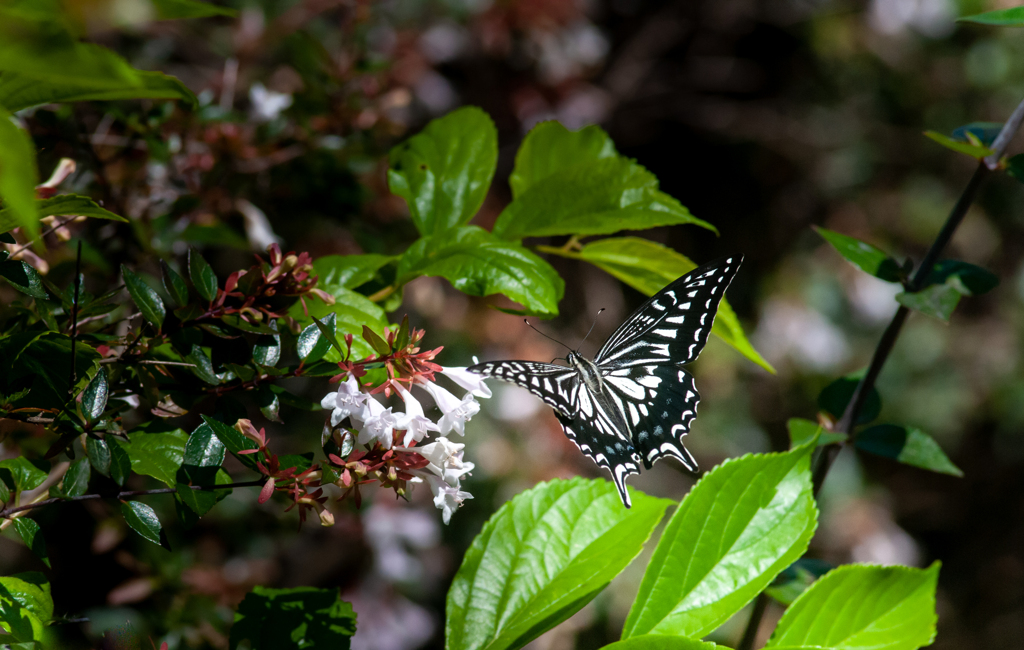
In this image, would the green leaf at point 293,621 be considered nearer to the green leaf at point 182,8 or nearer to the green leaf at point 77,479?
the green leaf at point 77,479

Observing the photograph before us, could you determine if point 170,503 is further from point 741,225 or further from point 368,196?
point 741,225

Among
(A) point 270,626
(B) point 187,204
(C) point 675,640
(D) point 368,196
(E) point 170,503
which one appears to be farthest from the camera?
(E) point 170,503

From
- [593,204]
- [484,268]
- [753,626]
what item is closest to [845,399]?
[753,626]

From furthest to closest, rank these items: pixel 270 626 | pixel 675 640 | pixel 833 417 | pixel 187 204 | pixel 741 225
Answer: pixel 741 225 → pixel 187 204 → pixel 833 417 → pixel 270 626 → pixel 675 640

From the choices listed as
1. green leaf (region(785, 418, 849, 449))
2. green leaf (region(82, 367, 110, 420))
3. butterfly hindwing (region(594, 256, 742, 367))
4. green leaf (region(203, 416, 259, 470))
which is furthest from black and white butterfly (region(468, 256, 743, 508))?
green leaf (region(82, 367, 110, 420))

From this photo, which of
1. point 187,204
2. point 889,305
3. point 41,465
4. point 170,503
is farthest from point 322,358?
point 889,305

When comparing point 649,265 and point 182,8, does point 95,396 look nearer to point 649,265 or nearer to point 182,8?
point 182,8

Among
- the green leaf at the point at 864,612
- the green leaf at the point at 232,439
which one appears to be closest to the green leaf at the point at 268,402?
the green leaf at the point at 232,439
